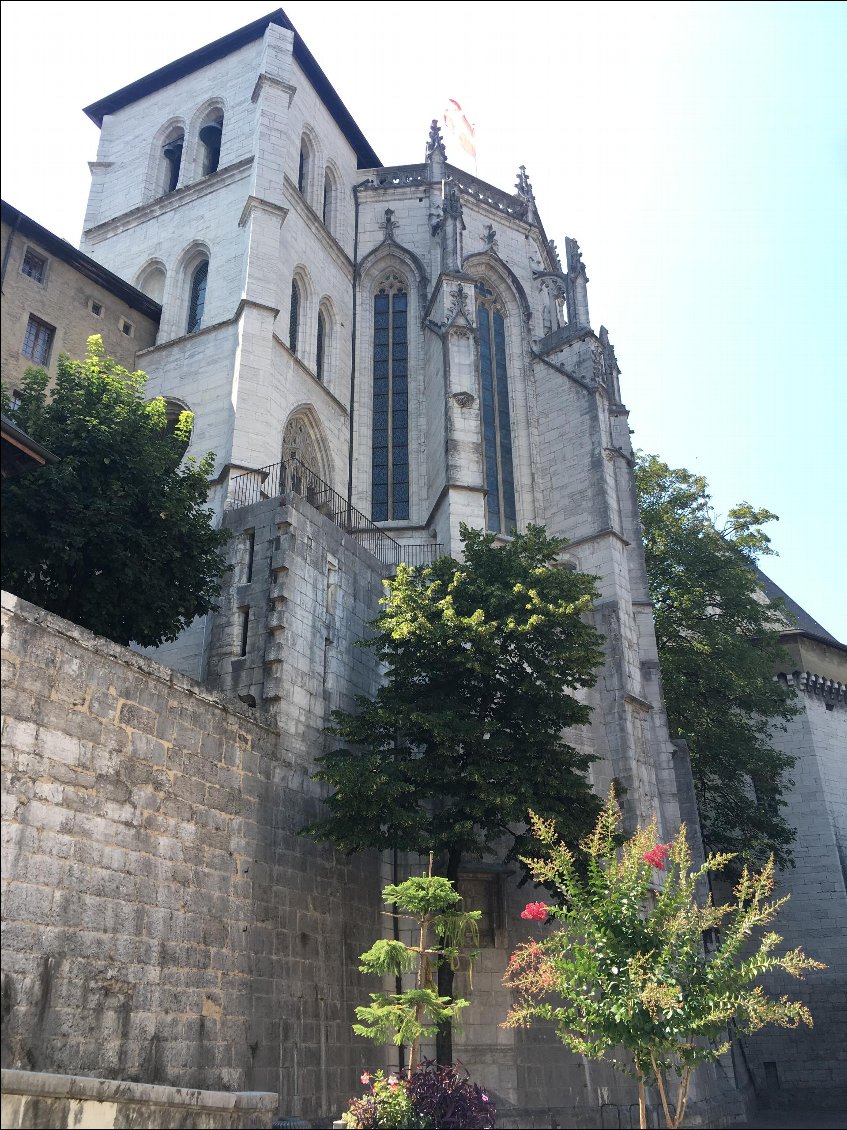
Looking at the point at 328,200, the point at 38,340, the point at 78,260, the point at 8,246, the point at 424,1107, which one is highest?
the point at 328,200

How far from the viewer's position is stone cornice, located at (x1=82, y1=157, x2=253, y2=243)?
2569cm

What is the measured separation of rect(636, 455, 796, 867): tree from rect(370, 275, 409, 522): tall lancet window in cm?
841

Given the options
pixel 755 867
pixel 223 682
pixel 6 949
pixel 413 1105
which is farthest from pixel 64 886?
pixel 755 867

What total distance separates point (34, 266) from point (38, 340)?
1675 mm

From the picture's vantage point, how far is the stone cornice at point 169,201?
25.7m

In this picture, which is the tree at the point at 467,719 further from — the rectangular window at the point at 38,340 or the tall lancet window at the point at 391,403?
the rectangular window at the point at 38,340

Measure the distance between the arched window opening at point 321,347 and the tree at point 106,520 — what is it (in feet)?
36.9

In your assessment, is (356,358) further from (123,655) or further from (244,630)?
(123,655)

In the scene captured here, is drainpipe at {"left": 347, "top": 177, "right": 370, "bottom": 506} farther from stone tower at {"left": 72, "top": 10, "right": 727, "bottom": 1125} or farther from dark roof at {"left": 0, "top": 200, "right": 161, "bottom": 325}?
dark roof at {"left": 0, "top": 200, "right": 161, "bottom": 325}

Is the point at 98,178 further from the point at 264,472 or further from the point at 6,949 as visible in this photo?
the point at 6,949

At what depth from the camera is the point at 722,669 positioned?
26281 millimetres

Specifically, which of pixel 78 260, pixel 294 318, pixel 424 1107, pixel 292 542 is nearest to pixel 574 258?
pixel 294 318

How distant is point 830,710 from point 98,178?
28.2 meters

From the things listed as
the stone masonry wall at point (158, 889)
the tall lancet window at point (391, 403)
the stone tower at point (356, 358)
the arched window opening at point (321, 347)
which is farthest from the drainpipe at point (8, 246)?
the stone masonry wall at point (158, 889)
